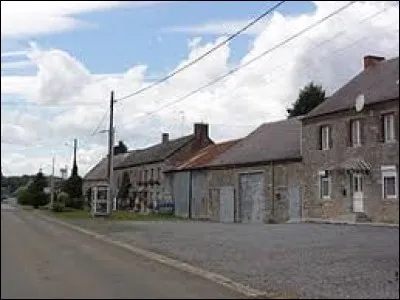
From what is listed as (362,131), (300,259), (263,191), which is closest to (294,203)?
(263,191)

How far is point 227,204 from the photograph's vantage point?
60594 mm

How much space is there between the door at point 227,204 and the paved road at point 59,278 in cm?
4152

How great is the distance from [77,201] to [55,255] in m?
75.6

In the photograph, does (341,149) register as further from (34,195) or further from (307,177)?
(34,195)

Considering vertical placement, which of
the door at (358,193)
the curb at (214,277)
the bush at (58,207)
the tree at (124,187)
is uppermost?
the tree at (124,187)

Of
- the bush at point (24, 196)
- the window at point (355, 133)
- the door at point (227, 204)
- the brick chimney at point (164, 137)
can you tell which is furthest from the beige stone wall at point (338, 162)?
the brick chimney at point (164, 137)

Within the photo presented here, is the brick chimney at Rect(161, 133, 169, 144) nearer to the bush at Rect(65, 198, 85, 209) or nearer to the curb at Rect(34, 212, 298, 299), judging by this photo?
the bush at Rect(65, 198, 85, 209)

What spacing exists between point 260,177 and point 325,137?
918 centimetres

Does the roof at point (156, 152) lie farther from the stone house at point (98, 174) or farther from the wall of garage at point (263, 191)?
the wall of garage at point (263, 191)

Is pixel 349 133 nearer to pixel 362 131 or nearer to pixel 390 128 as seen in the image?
pixel 362 131

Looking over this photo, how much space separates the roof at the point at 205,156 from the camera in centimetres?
7044

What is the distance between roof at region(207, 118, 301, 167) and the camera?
5400cm

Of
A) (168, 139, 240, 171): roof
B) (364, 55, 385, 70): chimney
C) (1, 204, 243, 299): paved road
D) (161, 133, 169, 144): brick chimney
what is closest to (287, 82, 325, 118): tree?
(168, 139, 240, 171): roof

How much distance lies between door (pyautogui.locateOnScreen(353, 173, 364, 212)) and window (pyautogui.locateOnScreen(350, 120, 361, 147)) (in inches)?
75.7
